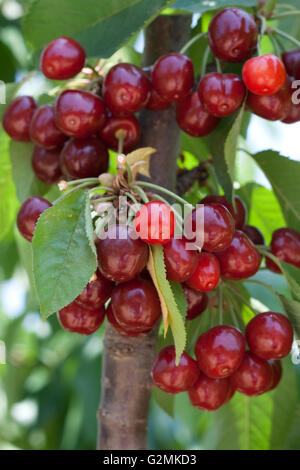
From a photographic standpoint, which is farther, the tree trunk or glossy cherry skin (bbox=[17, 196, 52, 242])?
the tree trunk

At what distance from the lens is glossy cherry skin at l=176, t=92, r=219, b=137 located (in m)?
1.12

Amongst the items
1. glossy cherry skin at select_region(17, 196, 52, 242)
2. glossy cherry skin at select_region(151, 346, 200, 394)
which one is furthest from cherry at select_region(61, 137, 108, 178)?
glossy cherry skin at select_region(151, 346, 200, 394)

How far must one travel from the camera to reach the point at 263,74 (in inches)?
39.8

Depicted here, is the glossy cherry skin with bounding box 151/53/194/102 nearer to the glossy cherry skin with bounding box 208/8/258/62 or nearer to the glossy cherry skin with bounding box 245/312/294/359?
the glossy cherry skin with bounding box 208/8/258/62

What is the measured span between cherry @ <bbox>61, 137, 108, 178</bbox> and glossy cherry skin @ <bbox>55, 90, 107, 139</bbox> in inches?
0.9

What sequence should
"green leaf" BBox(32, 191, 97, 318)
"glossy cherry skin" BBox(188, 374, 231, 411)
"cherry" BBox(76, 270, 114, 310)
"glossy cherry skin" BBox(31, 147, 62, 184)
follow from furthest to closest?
"glossy cherry skin" BBox(31, 147, 62, 184) → "glossy cherry skin" BBox(188, 374, 231, 411) → "cherry" BBox(76, 270, 114, 310) → "green leaf" BBox(32, 191, 97, 318)

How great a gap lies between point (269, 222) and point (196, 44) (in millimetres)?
443

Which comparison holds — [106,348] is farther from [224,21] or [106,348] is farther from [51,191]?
[224,21]

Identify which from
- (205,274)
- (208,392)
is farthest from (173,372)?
(205,274)

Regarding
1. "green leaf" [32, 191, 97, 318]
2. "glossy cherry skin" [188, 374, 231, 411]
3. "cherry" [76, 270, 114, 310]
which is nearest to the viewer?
"green leaf" [32, 191, 97, 318]

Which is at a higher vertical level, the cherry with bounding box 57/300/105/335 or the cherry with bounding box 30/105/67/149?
the cherry with bounding box 30/105/67/149

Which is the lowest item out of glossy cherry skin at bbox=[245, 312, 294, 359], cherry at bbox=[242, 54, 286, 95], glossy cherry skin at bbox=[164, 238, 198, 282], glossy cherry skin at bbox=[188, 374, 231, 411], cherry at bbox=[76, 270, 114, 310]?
glossy cherry skin at bbox=[188, 374, 231, 411]

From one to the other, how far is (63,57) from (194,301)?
51 cm
